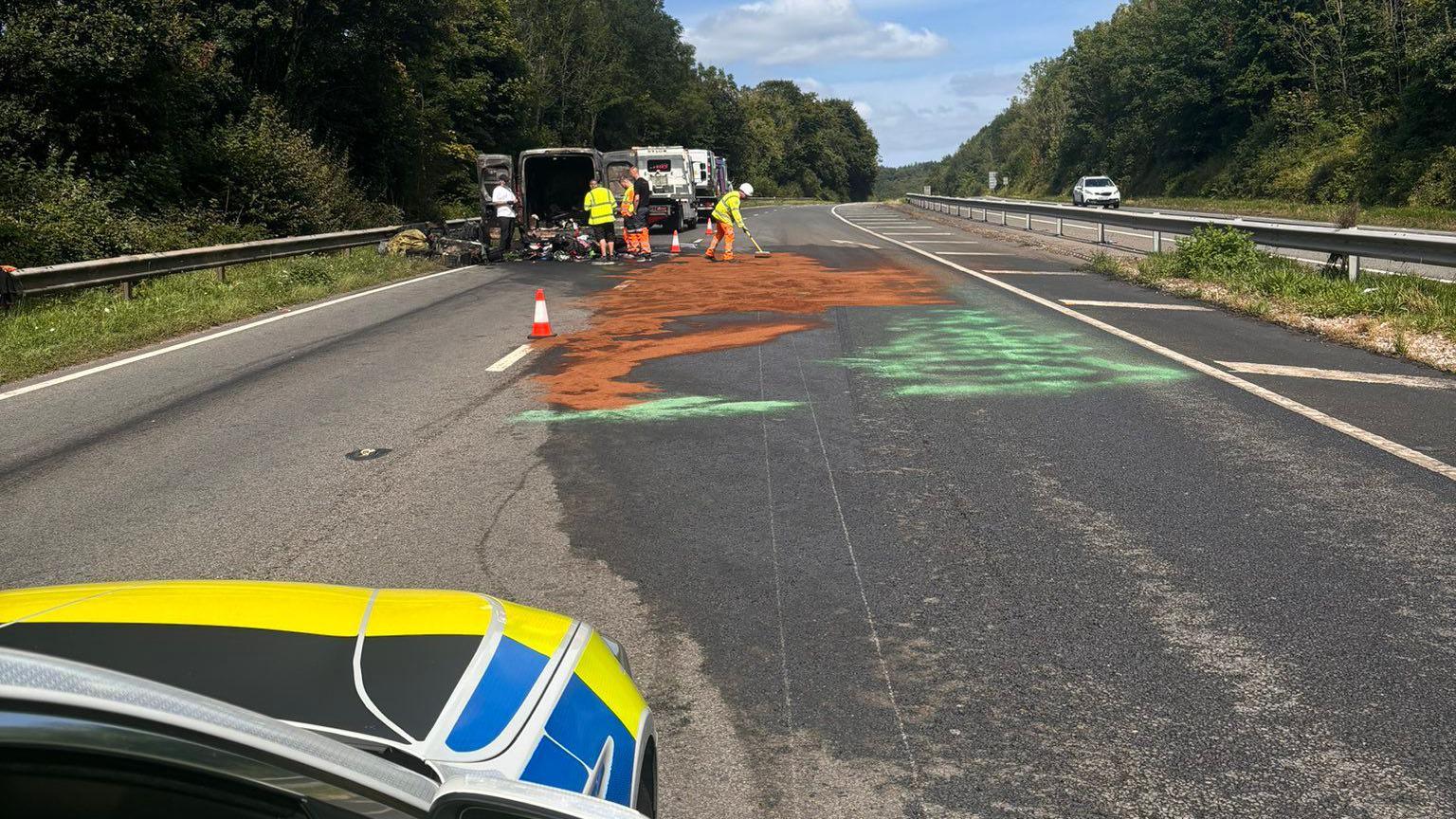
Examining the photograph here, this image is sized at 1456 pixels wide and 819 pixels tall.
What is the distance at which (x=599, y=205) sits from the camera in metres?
23.8

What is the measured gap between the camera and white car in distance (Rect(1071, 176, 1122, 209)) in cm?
5322

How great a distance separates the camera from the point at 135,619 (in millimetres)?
2455

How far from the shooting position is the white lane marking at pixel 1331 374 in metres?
9.23

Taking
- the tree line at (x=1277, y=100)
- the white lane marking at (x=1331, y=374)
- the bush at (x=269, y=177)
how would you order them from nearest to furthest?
the white lane marking at (x=1331, y=374), the bush at (x=269, y=177), the tree line at (x=1277, y=100)

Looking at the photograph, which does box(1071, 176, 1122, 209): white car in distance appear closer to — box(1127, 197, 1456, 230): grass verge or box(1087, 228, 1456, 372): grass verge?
box(1127, 197, 1456, 230): grass verge

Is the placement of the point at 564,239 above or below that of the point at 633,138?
below

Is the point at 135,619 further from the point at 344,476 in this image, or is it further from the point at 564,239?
the point at 564,239

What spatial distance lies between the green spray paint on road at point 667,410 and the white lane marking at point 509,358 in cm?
210

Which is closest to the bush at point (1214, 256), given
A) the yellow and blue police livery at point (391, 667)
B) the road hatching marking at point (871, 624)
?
the road hatching marking at point (871, 624)

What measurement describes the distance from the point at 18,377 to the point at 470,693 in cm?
1026

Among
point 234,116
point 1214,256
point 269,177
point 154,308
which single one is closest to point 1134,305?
point 1214,256

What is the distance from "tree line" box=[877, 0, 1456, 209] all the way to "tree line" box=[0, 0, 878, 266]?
32.9 metres

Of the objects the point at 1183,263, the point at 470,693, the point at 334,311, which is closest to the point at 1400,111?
the point at 1183,263

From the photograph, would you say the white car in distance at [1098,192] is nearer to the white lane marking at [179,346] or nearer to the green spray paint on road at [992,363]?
the white lane marking at [179,346]
